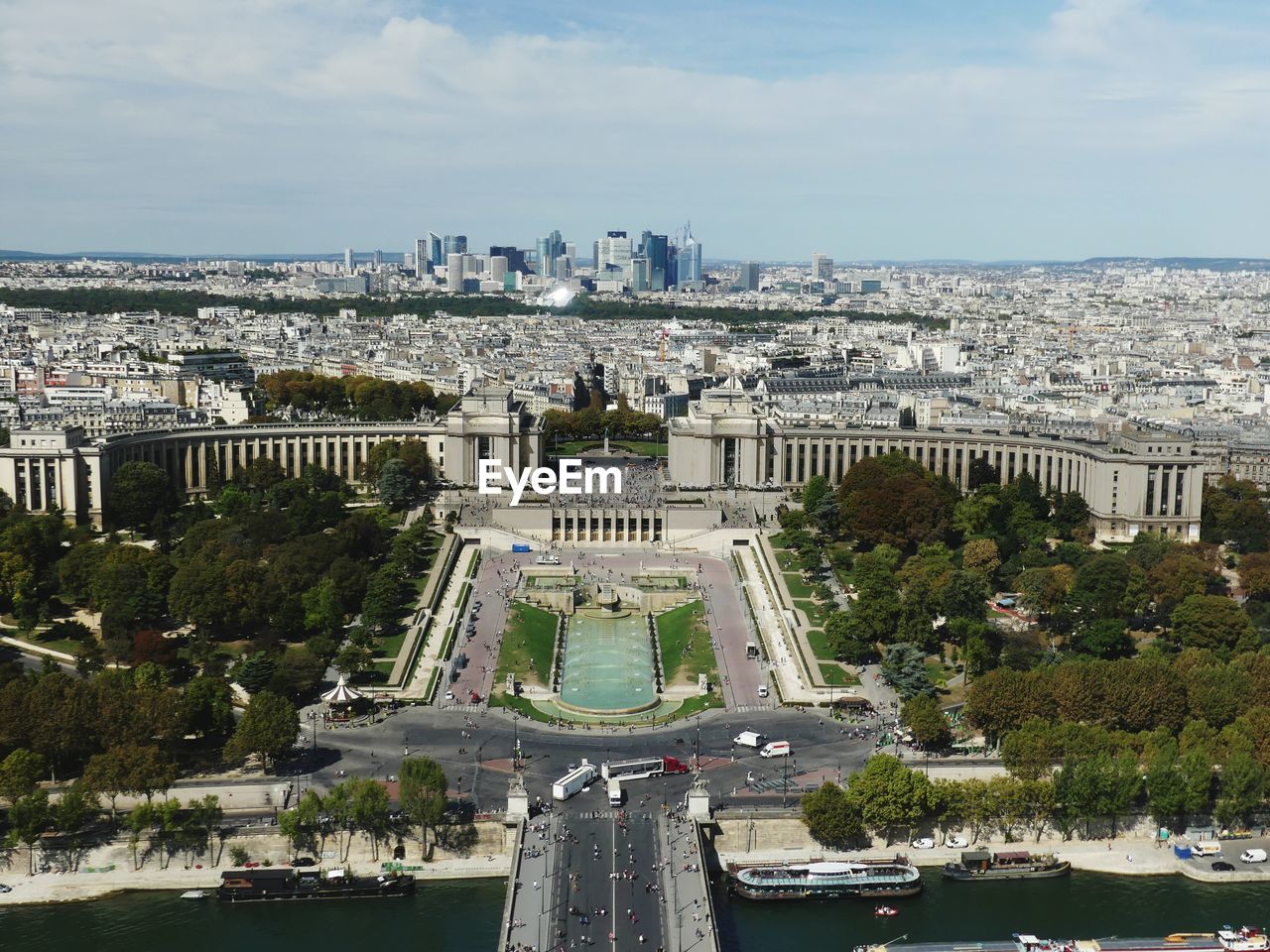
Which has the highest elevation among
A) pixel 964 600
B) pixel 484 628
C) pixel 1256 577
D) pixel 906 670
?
pixel 1256 577

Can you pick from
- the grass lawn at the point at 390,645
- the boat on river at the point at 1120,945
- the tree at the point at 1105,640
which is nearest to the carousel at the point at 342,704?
the grass lawn at the point at 390,645

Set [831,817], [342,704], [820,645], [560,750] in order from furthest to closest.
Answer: [820,645], [342,704], [560,750], [831,817]

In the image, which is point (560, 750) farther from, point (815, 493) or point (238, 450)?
point (238, 450)

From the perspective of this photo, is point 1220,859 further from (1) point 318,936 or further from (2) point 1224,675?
(1) point 318,936

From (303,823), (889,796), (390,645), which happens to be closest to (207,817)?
(303,823)

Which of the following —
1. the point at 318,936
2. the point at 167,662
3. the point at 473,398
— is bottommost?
the point at 318,936

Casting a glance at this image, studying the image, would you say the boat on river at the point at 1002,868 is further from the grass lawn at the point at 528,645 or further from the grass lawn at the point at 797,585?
the grass lawn at the point at 797,585

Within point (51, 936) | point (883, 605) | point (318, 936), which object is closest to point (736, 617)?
point (883, 605)
